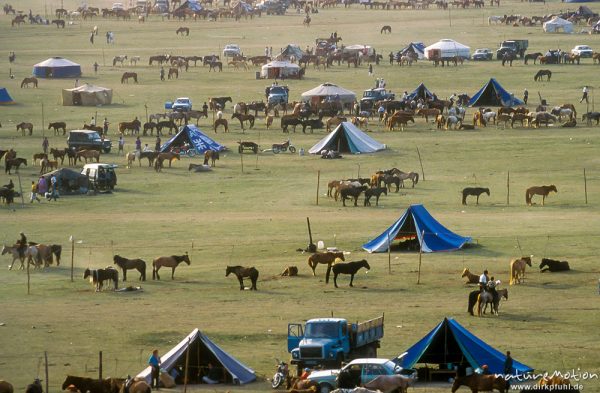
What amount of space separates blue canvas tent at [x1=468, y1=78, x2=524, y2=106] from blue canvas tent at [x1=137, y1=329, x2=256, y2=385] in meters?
47.3

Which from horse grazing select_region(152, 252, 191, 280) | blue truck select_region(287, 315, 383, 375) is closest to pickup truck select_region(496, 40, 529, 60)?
horse grazing select_region(152, 252, 191, 280)

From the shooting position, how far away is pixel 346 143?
5947 cm

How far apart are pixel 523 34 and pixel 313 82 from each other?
28310 millimetres

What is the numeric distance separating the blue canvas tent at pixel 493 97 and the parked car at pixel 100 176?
25.8 meters

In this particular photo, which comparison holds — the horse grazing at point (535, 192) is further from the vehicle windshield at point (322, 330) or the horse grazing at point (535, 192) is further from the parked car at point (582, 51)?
the parked car at point (582, 51)

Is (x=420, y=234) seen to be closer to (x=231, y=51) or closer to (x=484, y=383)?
(x=484, y=383)

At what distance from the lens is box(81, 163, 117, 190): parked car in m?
51.4

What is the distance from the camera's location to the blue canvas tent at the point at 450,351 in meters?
26.0

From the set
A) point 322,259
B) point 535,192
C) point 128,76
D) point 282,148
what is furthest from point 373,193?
point 128,76

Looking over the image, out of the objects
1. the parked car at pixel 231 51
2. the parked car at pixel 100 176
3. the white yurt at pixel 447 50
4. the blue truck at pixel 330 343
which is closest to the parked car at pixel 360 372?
the blue truck at pixel 330 343

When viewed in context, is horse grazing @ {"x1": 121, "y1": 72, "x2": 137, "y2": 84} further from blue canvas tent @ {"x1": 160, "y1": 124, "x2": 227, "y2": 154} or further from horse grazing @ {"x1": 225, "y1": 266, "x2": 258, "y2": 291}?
horse grazing @ {"x1": 225, "y1": 266, "x2": 258, "y2": 291}

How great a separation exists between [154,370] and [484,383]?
5583 millimetres

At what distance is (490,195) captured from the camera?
48531 millimetres

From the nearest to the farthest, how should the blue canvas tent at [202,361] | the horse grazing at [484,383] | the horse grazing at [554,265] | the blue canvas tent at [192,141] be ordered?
1. the horse grazing at [484,383]
2. the blue canvas tent at [202,361]
3. the horse grazing at [554,265]
4. the blue canvas tent at [192,141]
